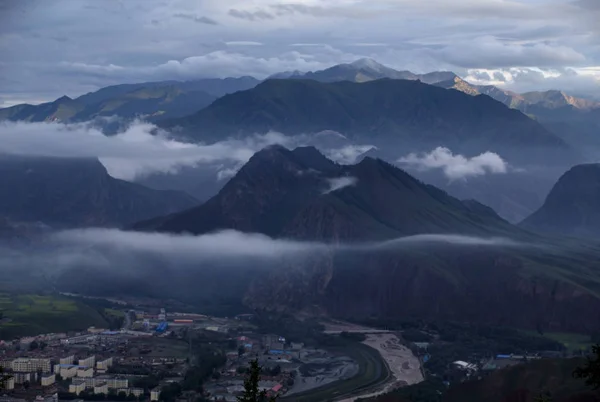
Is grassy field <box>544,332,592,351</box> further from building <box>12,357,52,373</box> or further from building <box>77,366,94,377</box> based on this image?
building <box>12,357,52,373</box>

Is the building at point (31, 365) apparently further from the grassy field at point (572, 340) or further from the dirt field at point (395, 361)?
the grassy field at point (572, 340)

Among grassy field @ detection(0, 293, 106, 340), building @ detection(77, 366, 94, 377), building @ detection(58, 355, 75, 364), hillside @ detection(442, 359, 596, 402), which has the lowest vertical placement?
grassy field @ detection(0, 293, 106, 340)

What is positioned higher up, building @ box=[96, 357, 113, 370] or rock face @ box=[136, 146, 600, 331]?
rock face @ box=[136, 146, 600, 331]

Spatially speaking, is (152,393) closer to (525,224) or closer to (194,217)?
(194,217)

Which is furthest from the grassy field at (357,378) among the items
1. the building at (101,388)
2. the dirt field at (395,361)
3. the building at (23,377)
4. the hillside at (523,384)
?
the building at (23,377)

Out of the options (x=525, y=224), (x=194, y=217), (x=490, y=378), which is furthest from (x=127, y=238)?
(x=490, y=378)

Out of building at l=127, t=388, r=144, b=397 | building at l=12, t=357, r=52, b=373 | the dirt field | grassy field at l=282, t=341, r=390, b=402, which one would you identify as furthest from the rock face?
building at l=127, t=388, r=144, b=397
